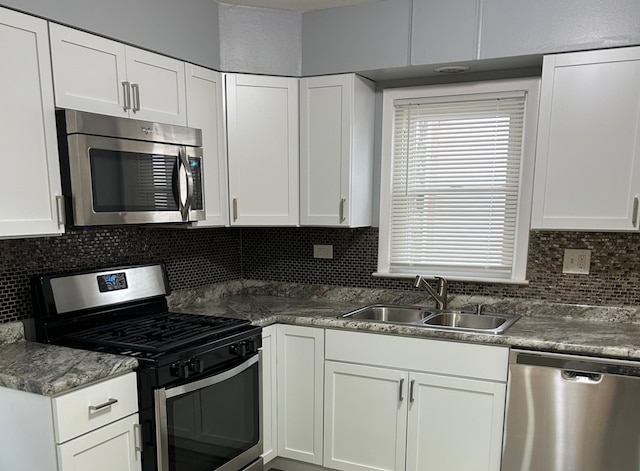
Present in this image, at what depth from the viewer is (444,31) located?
2.26 meters

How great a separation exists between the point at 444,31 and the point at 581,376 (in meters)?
1.67

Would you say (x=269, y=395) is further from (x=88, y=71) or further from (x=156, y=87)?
(x=88, y=71)

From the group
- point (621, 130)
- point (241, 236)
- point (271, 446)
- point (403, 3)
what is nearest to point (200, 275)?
point (241, 236)

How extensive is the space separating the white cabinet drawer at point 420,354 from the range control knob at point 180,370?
784 millimetres

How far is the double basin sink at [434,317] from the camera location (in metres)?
2.42

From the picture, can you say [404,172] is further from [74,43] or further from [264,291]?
[74,43]

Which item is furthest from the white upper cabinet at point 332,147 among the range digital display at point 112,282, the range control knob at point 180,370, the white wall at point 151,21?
the range control knob at point 180,370

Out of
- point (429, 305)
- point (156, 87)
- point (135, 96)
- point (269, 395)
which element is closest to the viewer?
point (135, 96)

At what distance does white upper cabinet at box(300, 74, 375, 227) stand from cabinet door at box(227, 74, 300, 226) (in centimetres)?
6

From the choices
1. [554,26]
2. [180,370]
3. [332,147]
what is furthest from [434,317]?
[554,26]

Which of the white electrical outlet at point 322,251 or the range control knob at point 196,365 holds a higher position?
the white electrical outlet at point 322,251

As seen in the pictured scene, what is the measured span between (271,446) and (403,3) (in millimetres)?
2374

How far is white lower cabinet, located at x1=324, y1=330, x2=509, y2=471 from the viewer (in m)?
Result: 2.09

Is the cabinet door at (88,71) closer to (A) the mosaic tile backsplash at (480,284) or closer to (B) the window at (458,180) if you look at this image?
(A) the mosaic tile backsplash at (480,284)
